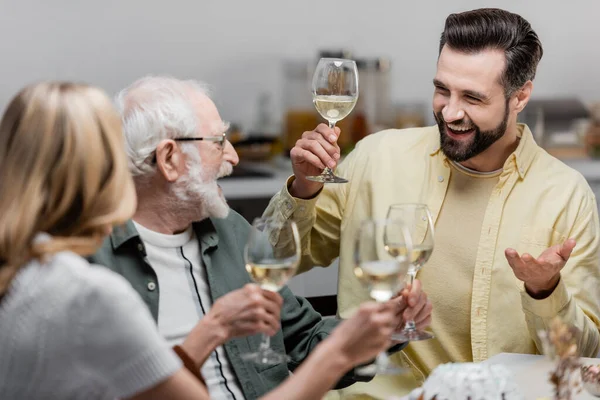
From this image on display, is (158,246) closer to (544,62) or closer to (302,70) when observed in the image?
(302,70)

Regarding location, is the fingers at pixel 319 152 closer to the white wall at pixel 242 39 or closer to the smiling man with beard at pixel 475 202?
the smiling man with beard at pixel 475 202

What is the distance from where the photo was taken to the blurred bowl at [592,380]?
166 centimetres

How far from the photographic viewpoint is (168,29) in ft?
13.8

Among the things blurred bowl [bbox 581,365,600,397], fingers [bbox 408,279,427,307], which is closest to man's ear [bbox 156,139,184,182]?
fingers [bbox 408,279,427,307]

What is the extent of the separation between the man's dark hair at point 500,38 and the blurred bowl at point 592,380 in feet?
2.74

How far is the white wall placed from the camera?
406 cm

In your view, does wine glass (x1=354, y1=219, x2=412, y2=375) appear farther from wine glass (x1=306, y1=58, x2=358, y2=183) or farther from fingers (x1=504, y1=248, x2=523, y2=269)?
wine glass (x1=306, y1=58, x2=358, y2=183)

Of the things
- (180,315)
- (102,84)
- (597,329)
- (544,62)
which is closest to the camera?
(180,315)

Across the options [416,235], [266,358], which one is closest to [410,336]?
[416,235]

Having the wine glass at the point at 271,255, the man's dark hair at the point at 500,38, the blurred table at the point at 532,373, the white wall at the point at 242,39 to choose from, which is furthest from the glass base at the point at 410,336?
the white wall at the point at 242,39

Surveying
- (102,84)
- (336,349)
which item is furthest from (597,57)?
(336,349)

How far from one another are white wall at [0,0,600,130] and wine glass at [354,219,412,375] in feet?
9.31

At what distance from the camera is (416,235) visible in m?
1.79

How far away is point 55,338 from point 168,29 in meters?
3.06
